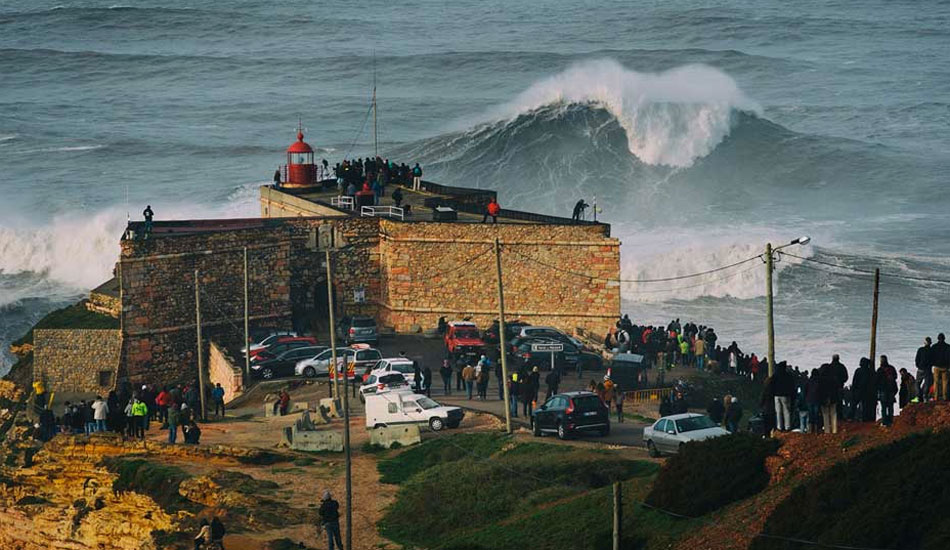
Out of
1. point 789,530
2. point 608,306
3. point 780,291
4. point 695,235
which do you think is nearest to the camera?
point 789,530

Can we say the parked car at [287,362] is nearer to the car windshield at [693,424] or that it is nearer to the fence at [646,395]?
the fence at [646,395]

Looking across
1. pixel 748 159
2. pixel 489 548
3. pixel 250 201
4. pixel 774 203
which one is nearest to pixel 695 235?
pixel 774 203

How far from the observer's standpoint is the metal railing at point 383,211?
185 ft

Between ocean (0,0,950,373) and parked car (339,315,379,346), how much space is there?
47.2 feet

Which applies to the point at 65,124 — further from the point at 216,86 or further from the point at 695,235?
the point at 695,235

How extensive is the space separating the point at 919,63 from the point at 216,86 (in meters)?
51.4

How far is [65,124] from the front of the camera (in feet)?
386

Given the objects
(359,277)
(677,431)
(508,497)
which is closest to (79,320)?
(359,277)

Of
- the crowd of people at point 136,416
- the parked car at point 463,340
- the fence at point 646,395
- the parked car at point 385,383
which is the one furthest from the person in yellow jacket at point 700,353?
the crowd of people at point 136,416

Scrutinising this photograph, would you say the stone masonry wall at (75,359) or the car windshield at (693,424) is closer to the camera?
the car windshield at (693,424)

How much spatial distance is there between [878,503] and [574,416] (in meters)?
13.8

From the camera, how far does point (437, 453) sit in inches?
1529

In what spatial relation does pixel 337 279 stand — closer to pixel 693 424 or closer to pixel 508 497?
Answer: pixel 508 497

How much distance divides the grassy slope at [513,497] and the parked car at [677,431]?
2.86 ft
